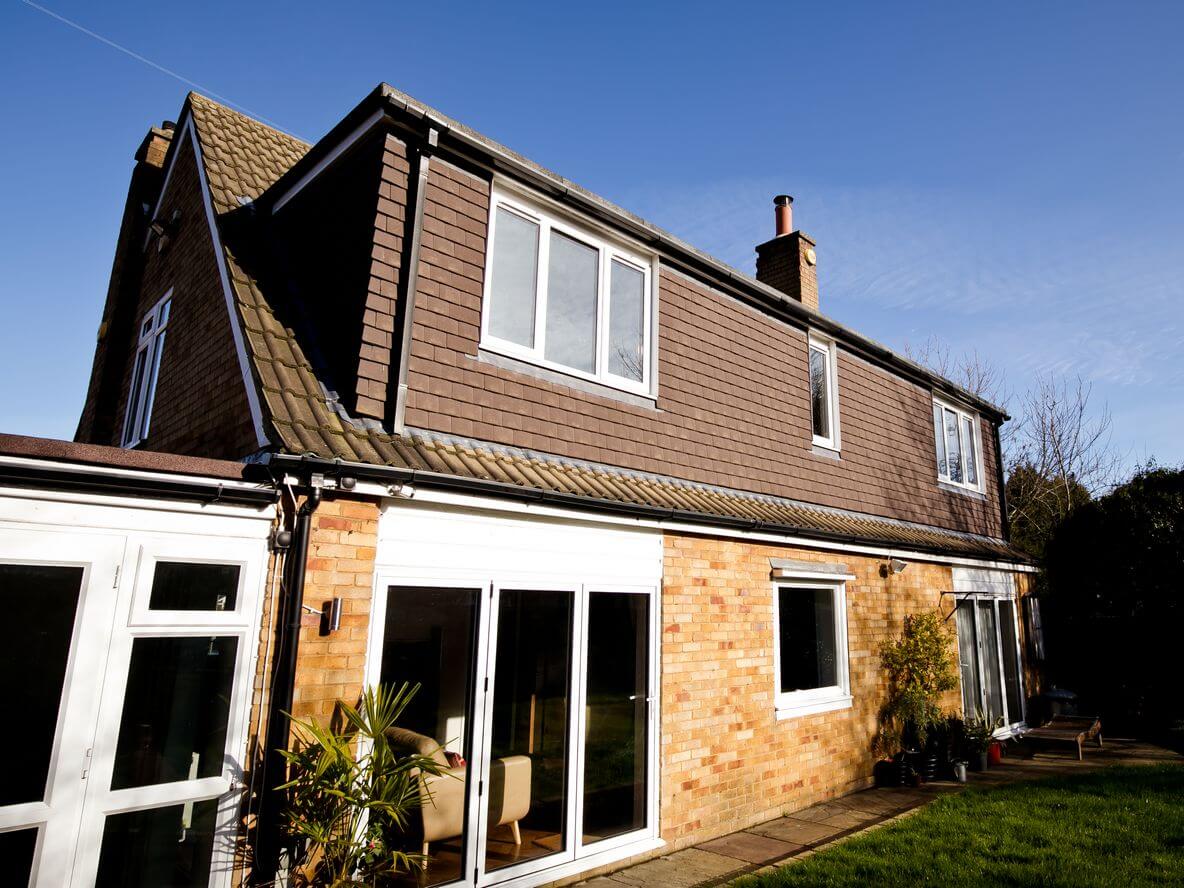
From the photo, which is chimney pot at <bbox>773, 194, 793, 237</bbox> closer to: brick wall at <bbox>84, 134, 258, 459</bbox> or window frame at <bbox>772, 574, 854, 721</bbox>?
window frame at <bbox>772, 574, 854, 721</bbox>

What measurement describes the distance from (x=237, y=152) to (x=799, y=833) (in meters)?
10.3

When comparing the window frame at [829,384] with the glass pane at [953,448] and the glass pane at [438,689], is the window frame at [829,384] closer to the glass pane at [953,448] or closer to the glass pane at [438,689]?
the glass pane at [953,448]

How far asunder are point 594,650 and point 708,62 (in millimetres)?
7555

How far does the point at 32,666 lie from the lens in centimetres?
395

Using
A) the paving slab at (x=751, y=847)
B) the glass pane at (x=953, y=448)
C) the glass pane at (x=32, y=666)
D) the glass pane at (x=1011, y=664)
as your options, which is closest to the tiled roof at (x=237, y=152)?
the glass pane at (x=32, y=666)

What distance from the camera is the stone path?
6172 millimetres

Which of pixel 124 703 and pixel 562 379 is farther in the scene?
pixel 562 379

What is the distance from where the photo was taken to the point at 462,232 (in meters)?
6.60

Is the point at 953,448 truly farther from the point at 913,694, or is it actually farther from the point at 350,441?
the point at 350,441

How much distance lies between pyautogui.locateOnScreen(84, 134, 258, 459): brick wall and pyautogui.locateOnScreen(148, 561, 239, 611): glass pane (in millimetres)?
1123

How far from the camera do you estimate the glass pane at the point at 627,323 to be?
314 inches

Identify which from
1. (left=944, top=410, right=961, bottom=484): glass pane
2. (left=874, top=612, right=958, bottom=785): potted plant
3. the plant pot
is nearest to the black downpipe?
(left=874, top=612, right=958, bottom=785): potted plant

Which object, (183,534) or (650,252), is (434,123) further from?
(183,534)

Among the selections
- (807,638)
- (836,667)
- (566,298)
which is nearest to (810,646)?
(807,638)
